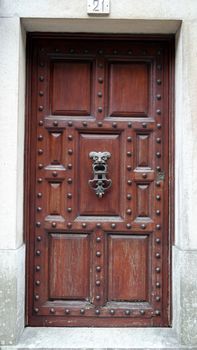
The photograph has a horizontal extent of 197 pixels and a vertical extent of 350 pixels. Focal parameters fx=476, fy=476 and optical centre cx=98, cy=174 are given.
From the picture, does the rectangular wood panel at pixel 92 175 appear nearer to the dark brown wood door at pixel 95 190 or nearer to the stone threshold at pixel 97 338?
the dark brown wood door at pixel 95 190

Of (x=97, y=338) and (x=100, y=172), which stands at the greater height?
(x=100, y=172)

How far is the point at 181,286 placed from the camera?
337cm

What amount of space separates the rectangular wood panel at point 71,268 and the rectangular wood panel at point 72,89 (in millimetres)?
986

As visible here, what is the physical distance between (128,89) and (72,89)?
1.43 feet

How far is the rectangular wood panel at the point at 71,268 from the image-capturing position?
3.68 metres

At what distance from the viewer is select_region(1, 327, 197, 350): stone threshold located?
11.0 ft

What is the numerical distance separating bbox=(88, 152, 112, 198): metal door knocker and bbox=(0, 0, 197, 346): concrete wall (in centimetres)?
58

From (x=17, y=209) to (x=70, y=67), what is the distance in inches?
46.7

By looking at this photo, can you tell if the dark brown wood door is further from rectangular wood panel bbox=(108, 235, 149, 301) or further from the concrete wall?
the concrete wall

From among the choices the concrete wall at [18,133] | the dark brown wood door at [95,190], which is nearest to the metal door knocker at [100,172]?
the dark brown wood door at [95,190]

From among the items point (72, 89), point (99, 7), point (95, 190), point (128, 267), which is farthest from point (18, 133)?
point (128, 267)

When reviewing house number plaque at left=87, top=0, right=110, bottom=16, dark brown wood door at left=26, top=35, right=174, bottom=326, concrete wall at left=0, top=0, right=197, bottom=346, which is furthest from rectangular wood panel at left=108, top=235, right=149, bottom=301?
house number plaque at left=87, top=0, right=110, bottom=16

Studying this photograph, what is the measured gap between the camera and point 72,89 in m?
3.71

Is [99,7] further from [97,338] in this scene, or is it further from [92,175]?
[97,338]
